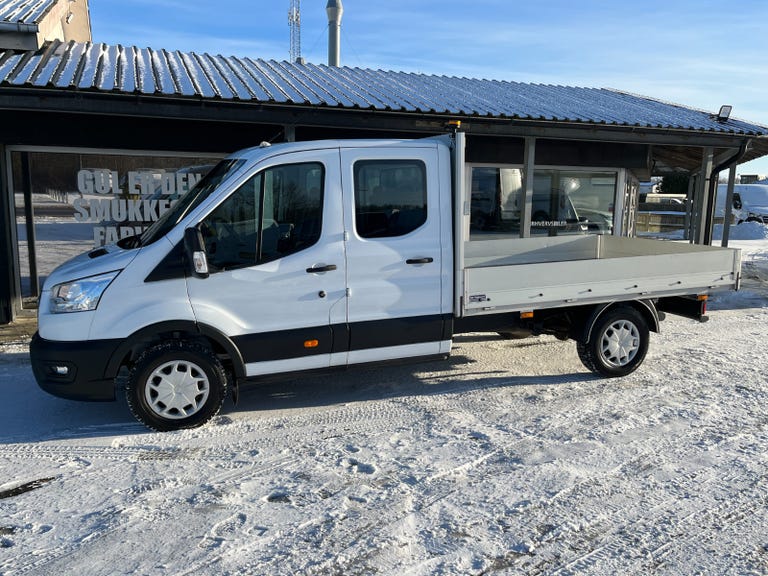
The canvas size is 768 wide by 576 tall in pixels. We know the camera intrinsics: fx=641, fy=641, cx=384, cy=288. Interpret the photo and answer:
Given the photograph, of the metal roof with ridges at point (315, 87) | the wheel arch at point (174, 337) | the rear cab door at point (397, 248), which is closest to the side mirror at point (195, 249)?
the wheel arch at point (174, 337)

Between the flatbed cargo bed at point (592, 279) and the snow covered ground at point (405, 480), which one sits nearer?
the snow covered ground at point (405, 480)

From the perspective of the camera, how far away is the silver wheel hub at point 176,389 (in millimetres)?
4715

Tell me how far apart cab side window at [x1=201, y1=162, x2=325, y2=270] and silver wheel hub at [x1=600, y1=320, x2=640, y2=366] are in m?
3.06

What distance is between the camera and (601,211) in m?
12.8

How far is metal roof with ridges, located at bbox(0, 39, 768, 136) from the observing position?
796 centimetres

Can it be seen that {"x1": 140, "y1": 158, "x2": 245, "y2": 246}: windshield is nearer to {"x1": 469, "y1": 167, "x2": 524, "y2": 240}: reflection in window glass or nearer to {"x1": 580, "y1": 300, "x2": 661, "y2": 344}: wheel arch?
{"x1": 580, "y1": 300, "x2": 661, "y2": 344}: wheel arch

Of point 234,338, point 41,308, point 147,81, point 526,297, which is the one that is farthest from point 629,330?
point 147,81

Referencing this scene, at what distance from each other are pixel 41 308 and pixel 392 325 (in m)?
2.65

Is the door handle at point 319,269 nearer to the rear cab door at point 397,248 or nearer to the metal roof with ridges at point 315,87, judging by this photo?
the rear cab door at point 397,248

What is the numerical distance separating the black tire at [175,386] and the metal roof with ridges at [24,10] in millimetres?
6527

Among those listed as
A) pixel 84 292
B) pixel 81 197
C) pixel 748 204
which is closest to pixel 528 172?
pixel 81 197

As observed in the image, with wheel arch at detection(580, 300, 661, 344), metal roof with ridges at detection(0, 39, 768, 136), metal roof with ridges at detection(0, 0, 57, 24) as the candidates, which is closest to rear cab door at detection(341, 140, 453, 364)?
wheel arch at detection(580, 300, 661, 344)

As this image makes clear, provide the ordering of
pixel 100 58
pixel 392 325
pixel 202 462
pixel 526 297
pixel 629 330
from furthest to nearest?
pixel 100 58, pixel 629 330, pixel 526 297, pixel 392 325, pixel 202 462

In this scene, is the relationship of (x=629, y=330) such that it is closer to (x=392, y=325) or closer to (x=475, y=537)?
(x=392, y=325)
